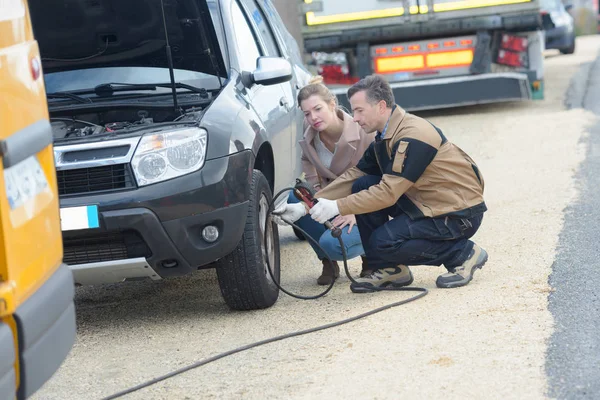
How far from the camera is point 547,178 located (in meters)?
9.02

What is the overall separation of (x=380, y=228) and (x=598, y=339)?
1.60 meters

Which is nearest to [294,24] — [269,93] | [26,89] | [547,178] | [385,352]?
[547,178]

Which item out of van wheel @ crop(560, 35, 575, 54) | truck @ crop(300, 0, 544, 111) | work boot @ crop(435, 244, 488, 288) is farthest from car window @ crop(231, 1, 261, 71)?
van wheel @ crop(560, 35, 575, 54)

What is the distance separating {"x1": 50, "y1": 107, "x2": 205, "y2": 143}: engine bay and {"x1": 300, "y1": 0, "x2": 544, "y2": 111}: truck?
801cm

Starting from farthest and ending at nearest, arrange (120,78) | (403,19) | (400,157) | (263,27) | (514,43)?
(514,43) → (403,19) → (263,27) → (120,78) → (400,157)

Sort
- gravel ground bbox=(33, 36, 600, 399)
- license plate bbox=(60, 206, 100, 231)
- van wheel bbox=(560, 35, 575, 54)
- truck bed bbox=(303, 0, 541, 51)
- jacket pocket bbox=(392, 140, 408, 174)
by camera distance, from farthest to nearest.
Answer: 1. van wheel bbox=(560, 35, 575, 54)
2. truck bed bbox=(303, 0, 541, 51)
3. jacket pocket bbox=(392, 140, 408, 174)
4. license plate bbox=(60, 206, 100, 231)
5. gravel ground bbox=(33, 36, 600, 399)

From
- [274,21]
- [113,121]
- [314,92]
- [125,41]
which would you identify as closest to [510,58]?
[274,21]

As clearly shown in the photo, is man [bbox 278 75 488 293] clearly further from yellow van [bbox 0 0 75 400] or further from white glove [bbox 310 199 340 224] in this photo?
yellow van [bbox 0 0 75 400]

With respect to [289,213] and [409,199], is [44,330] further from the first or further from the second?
[409,199]

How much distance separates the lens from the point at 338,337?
4.93 m

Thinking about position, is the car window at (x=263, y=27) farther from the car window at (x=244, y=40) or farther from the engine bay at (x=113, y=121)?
the engine bay at (x=113, y=121)

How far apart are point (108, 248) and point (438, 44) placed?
946cm

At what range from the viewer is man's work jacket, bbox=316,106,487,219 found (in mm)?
5523

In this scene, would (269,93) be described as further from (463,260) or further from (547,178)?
(547,178)
